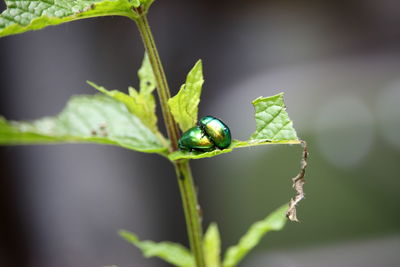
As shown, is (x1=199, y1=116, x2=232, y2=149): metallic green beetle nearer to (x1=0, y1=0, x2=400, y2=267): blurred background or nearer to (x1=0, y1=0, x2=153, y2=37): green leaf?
(x1=0, y1=0, x2=153, y2=37): green leaf

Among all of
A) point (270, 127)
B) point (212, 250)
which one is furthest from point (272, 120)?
point (212, 250)

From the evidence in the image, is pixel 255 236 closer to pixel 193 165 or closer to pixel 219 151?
pixel 219 151

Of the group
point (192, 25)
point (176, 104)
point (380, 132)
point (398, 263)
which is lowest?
point (398, 263)

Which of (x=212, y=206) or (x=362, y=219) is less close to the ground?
(x=212, y=206)

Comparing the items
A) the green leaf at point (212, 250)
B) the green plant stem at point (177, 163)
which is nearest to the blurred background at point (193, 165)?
the green leaf at point (212, 250)

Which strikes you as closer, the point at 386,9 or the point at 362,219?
the point at 362,219

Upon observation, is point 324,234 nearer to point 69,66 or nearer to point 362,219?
point 362,219

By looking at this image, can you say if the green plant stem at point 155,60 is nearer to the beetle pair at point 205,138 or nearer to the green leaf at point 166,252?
the beetle pair at point 205,138

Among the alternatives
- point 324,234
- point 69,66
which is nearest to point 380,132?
point 324,234
